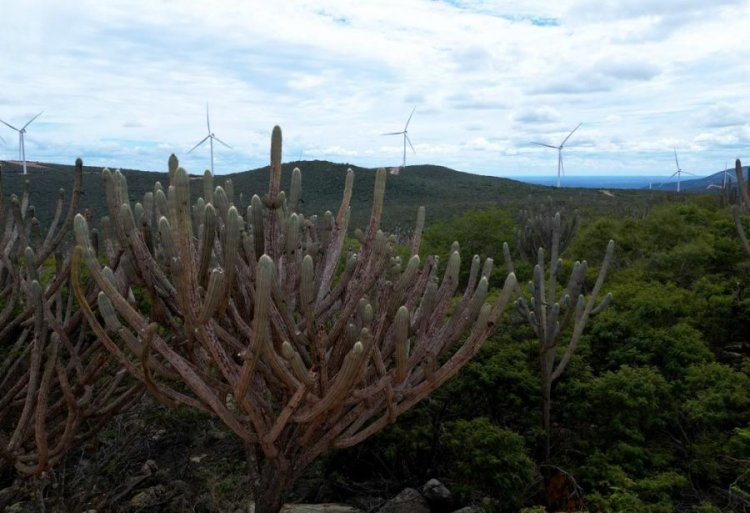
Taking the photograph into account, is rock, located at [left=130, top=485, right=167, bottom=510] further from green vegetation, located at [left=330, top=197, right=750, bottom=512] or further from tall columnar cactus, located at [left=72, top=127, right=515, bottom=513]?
green vegetation, located at [left=330, top=197, right=750, bottom=512]

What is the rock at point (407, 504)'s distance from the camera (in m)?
6.08

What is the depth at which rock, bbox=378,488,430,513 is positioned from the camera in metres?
6.08

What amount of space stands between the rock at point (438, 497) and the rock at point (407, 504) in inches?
5.2

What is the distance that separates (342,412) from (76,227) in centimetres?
216

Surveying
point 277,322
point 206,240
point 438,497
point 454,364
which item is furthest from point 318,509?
point 206,240

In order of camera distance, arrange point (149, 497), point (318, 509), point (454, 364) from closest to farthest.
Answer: point (454, 364) → point (149, 497) → point (318, 509)

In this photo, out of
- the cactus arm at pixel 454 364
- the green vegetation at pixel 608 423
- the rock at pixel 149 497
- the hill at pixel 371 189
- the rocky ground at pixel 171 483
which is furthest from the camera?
the hill at pixel 371 189

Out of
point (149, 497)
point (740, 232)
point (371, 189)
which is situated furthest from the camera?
point (371, 189)

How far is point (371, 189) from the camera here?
62281mm

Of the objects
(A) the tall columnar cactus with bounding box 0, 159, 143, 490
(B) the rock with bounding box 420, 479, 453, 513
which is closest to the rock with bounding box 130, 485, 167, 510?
(A) the tall columnar cactus with bounding box 0, 159, 143, 490

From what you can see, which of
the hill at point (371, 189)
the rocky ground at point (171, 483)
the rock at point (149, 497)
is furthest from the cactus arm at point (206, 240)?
the hill at point (371, 189)

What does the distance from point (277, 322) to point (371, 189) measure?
58.6m

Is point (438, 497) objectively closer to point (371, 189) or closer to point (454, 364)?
point (454, 364)

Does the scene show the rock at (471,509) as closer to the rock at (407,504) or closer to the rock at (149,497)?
the rock at (407,504)
